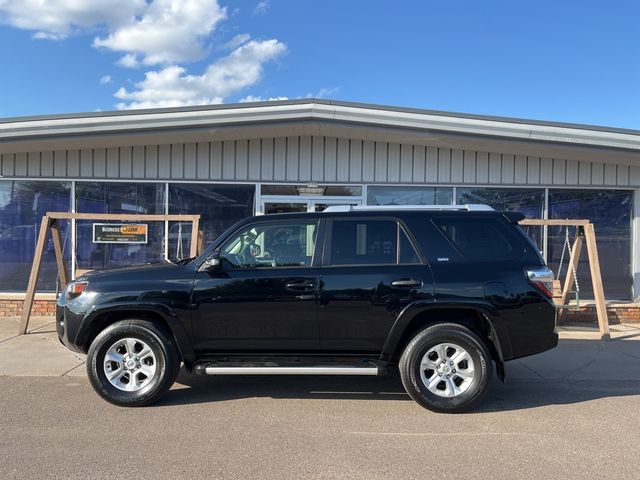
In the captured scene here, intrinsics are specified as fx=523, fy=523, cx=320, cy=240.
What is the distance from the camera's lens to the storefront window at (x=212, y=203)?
9836mm

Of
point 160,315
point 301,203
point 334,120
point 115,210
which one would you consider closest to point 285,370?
point 160,315

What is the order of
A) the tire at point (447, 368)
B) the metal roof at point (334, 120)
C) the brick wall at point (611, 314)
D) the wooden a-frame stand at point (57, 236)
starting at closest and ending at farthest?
the tire at point (447, 368), the wooden a-frame stand at point (57, 236), the metal roof at point (334, 120), the brick wall at point (611, 314)

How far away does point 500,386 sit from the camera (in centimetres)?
563

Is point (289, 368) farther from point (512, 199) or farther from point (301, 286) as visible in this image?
point (512, 199)

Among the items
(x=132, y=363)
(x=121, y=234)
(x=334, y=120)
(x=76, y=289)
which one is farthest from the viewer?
(x=121, y=234)

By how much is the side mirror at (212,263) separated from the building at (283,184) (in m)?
4.77

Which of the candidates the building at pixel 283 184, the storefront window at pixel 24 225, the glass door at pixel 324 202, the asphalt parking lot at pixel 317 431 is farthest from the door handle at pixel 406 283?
the storefront window at pixel 24 225

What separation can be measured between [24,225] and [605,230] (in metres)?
11.0

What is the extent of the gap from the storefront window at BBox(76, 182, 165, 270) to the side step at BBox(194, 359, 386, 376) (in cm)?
554

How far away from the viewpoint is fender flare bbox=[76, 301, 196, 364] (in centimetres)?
483

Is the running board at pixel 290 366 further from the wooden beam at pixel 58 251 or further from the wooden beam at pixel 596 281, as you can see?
the wooden beam at pixel 596 281

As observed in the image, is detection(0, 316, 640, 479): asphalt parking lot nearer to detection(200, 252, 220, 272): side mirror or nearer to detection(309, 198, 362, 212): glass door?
detection(200, 252, 220, 272): side mirror

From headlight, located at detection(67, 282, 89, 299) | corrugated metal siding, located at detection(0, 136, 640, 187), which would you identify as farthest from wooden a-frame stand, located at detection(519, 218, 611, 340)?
headlight, located at detection(67, 282, 89, 299)

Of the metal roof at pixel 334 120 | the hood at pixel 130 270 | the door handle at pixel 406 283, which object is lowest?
the door handle at pixel 406 283
